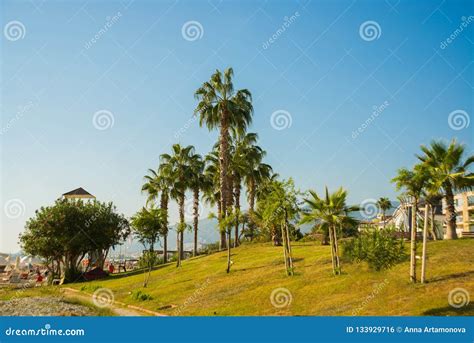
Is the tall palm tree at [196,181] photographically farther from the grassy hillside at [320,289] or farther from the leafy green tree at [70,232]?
the grassy hillside at [320,289]

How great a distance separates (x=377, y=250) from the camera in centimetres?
2436

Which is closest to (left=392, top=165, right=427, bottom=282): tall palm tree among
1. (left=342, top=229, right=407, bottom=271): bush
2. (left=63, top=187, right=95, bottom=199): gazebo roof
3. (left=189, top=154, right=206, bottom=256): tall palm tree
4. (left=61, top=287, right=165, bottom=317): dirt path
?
(left=342, top=229, right=407, bottom=271): bush

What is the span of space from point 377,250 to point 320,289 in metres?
4.01

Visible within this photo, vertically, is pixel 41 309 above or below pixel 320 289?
below

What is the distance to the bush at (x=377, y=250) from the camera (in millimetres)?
24094

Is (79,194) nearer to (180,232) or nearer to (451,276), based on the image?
(180,232)

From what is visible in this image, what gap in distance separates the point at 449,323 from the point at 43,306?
19.9 metres

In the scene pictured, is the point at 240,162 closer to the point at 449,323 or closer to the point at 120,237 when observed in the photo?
the point at 120,237

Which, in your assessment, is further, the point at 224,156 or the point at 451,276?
the point at 224,156

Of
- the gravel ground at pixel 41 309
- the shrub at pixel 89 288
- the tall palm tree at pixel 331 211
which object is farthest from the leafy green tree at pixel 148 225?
the tall palm tree at pixel 331 211

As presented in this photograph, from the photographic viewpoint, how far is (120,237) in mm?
50906

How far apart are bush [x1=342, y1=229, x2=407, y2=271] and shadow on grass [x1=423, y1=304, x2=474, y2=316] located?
226 inches

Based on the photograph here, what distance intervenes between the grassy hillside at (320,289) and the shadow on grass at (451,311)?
0.04 metres

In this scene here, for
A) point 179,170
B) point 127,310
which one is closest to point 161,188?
point 179,170
